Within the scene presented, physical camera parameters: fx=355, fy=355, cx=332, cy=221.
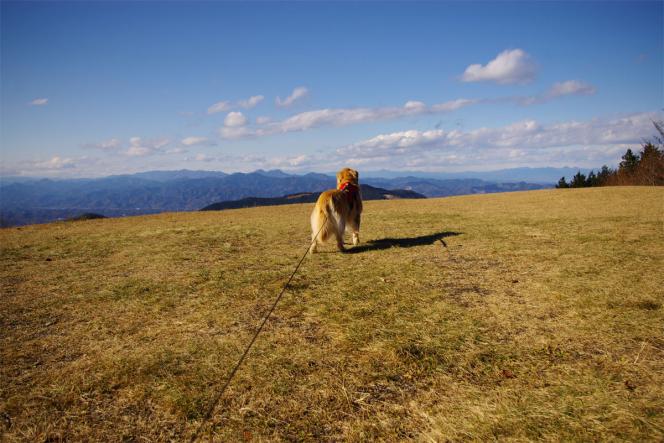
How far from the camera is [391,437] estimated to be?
269 centimetres

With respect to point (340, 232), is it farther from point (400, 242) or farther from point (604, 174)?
point (604, 174)

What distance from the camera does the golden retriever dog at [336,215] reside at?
8.29 meters

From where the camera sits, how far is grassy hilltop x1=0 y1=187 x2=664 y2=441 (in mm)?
2850

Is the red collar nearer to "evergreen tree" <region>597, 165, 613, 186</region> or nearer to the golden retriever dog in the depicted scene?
the golden retriever dog

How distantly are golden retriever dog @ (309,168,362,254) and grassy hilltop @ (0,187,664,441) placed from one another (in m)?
0.59

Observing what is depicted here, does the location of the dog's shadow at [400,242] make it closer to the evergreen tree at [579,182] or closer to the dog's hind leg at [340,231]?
the dog's hind leg at [340,231]

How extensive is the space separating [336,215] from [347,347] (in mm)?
4717

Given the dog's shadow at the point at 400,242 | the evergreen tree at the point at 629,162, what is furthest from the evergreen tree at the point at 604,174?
the dog's shadow at the point at 400,242

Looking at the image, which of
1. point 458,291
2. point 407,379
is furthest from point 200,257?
point 407,379

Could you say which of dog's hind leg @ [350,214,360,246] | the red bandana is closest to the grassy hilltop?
dog's hind leg @ [350,214,360,246]

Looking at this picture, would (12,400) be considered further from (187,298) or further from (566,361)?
(566,361)

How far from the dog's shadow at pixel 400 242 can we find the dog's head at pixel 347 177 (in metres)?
1.80

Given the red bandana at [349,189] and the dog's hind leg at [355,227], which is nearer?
the red bandana at [349,189]

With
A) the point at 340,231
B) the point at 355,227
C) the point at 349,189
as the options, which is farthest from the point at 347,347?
the point at 349,189
